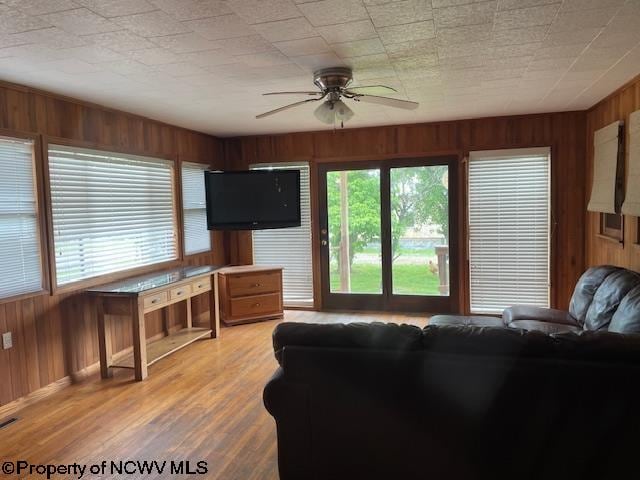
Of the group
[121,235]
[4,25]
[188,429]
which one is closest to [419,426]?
[188,429]

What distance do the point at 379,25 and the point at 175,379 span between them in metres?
3.11

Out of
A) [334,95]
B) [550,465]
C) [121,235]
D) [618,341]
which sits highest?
[334,95]

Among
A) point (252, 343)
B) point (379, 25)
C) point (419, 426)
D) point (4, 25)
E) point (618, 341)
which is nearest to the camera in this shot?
point (618, 341)

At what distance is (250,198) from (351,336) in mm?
3642

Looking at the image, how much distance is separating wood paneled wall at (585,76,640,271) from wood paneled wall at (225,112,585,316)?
14 cm

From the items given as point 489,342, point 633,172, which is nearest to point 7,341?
Answer: point 489,342

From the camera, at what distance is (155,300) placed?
3.97 m

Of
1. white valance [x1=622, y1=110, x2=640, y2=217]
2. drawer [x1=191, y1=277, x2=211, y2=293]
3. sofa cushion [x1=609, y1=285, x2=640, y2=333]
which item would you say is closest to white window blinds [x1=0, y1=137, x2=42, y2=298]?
drawer [x1=191, y1=277, x2=211, y2=293]

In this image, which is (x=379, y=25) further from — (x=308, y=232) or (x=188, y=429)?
(x=308, y=232)

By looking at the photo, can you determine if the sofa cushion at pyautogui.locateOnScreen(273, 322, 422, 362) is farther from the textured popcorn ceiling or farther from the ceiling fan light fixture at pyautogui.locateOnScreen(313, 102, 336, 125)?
the ceiling fan light fixture at pyautogui.locateOnScreen(313, 102, 336, 125)

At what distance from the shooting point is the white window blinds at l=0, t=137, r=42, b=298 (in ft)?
10.7

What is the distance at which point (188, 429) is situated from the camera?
2.97 meters

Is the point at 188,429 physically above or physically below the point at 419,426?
below

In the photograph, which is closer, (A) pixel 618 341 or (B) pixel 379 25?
(A) pixel 618 341
